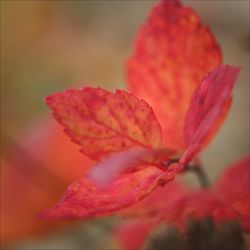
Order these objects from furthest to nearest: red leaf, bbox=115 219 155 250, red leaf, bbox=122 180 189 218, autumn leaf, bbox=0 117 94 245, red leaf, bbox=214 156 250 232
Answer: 1. autumn leaf, bbox=0 117 94 245
2. red leaf, bbox=115 219 155 250
3. red leaf, bbox=122 180 189 218
4. red leaf, bbox=214 156 250 232

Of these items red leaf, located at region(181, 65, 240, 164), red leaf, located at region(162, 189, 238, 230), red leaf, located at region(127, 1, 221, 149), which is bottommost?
red leaf, located at region(162, 189, 238, 230)

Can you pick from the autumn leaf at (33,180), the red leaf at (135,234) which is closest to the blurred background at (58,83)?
the autumn leaf at (33,180)

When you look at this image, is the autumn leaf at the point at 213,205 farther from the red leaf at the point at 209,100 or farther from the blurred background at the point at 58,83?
the blurred background at the point at 58,83

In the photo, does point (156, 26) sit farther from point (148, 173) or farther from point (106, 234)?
point (106, 234)

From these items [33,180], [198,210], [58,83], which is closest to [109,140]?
[198,210]

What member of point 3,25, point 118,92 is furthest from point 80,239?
point 118,92

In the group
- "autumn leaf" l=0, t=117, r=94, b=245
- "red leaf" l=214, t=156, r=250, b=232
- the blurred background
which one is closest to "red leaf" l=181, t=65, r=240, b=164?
"red leaf" l=214, t=156, r=250, b=232

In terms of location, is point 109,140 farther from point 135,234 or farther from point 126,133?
point 135,234

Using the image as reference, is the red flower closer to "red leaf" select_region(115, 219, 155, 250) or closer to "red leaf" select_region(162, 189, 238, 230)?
"red leaf" select_region(162, 189, 238, 230)
